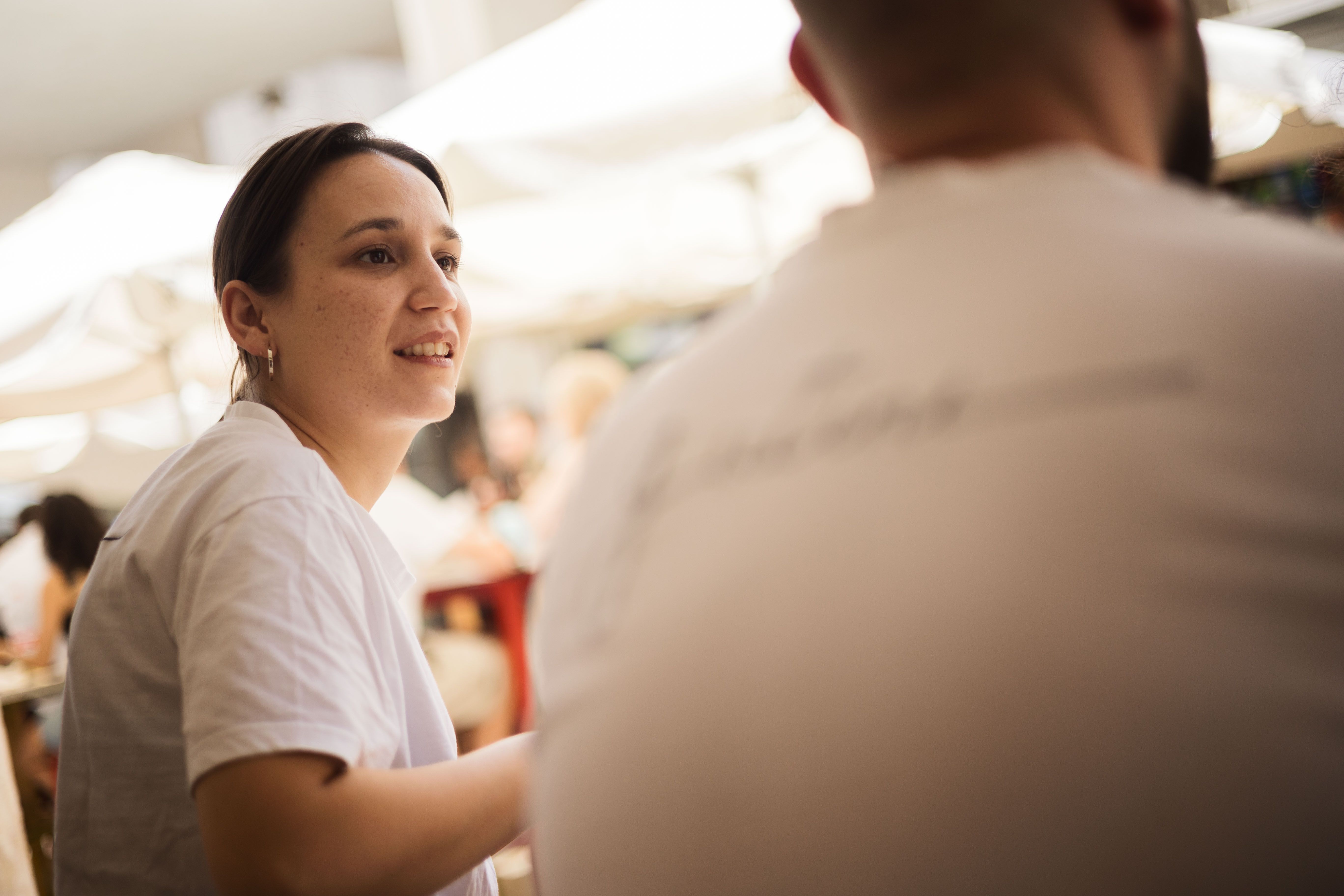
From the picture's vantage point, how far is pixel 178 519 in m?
1.07

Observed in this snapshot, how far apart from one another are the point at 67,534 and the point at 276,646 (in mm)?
5572

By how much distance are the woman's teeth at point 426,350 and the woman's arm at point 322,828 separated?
67cm

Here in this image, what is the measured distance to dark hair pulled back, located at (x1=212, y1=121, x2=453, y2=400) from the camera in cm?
142

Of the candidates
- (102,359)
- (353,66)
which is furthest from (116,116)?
(102,359)

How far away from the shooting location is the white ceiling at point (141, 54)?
973 centimetres

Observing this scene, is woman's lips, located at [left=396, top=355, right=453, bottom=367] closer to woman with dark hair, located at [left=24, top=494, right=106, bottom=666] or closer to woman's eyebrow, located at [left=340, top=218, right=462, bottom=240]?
woman's eyebrow, located at [left=340, top=218, right=462, bottom=240]

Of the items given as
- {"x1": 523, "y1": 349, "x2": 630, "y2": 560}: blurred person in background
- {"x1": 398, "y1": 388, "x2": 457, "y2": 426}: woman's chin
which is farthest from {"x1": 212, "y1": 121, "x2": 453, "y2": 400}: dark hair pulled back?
{"x1": 523, "y1": 349, "x2": 630, "y2": 560}: blurred person in background

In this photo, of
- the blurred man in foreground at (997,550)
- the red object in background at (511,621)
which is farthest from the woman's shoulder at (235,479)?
the red object in background at (511,621)

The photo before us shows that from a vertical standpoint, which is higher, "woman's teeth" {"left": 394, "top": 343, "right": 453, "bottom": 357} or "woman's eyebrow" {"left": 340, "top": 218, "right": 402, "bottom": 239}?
"woman's eyebrow" {"left": 340, "top": 218, "right": 402, "bottom": 239}

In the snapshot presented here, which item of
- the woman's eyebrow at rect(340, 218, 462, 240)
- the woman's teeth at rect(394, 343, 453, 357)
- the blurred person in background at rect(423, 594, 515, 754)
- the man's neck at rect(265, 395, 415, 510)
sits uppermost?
the woman's eyebrow at rect(340, 218, 462, 240)

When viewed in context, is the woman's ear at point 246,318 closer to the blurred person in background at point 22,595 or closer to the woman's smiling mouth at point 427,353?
the woman's smiling mouth at point 427,353

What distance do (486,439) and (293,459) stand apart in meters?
9.06

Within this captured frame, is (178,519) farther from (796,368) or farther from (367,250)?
(796,368)

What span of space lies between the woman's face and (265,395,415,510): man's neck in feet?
0.03
